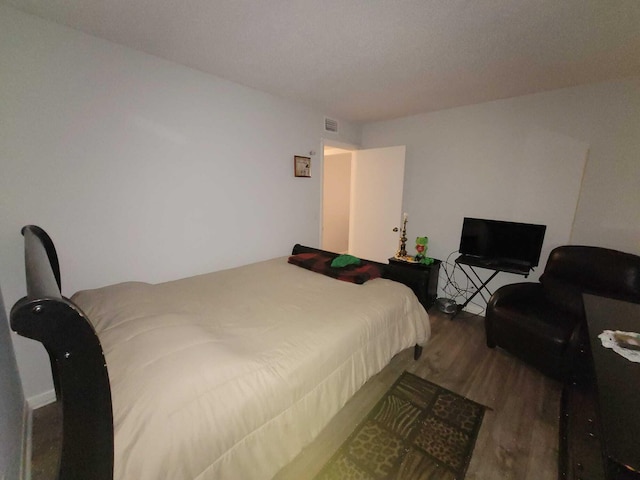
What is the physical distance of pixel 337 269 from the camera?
91.5 inches

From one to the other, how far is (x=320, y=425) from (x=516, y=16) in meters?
2.53

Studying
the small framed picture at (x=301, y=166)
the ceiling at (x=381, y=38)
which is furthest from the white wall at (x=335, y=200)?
the ceiling at (x=381, y=38)

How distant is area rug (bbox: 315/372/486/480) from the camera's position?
53.9 inches

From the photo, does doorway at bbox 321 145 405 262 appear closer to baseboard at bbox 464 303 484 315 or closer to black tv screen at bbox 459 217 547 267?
black tv screen at bbox 459 217 547 267

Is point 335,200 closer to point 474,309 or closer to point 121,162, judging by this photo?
point 474,309

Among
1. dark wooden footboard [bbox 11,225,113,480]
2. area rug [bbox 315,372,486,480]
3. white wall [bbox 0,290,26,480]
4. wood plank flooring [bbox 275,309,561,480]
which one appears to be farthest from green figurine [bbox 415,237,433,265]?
white wall [bbox 0,290,26,480]

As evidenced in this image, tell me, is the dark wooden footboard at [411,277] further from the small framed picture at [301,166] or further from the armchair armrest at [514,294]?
the small framed picture at [301,166]

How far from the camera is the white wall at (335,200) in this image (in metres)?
5.32

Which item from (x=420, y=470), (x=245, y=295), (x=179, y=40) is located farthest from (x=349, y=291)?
(x=179, y=40)

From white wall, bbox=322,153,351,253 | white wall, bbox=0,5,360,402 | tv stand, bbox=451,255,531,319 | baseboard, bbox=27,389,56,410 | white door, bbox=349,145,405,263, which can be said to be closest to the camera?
white wall, bbox=0,5,360,402

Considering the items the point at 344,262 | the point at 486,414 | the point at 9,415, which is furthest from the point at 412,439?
the point at 9,415

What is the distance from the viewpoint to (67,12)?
1.47m

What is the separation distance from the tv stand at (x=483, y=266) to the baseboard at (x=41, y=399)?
12.4ft

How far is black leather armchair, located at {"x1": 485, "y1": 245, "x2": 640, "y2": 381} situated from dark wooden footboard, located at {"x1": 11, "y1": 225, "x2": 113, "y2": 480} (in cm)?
265
